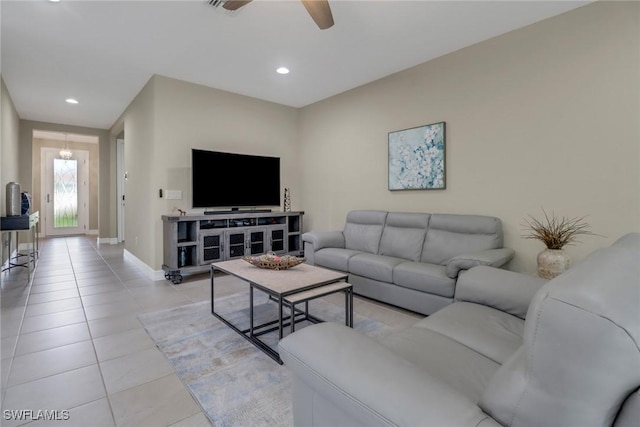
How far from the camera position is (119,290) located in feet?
12.0

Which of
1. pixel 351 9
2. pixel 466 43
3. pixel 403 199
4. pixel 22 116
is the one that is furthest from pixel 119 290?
pixel 22 116

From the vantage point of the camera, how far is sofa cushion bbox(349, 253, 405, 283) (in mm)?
3100

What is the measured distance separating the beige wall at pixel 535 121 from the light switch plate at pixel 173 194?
8.87ft

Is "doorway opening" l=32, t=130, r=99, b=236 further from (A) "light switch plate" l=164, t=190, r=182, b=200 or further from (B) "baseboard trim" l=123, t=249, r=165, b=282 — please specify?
(A) "light switch plate" l=164, t=190, r=182, b=200

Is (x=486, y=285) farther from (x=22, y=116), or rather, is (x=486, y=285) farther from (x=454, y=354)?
(x=22, y=116)

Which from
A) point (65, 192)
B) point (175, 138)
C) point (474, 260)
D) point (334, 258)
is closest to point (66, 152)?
point (65, 192)

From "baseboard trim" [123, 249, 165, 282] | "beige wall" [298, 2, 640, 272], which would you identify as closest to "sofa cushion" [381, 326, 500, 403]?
"beige wall" [298, 2, 640, 272]

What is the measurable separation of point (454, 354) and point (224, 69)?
3913mm

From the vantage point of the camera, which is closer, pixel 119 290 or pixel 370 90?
pixel 119 290

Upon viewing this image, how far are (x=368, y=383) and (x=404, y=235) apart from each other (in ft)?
9.46

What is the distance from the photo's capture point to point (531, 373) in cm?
69

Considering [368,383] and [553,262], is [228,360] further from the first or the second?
[553,262]

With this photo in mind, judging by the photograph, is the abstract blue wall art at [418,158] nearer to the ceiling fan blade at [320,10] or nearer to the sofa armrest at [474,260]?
the sofa armrest at [474,260]

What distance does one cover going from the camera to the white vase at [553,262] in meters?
2.50
